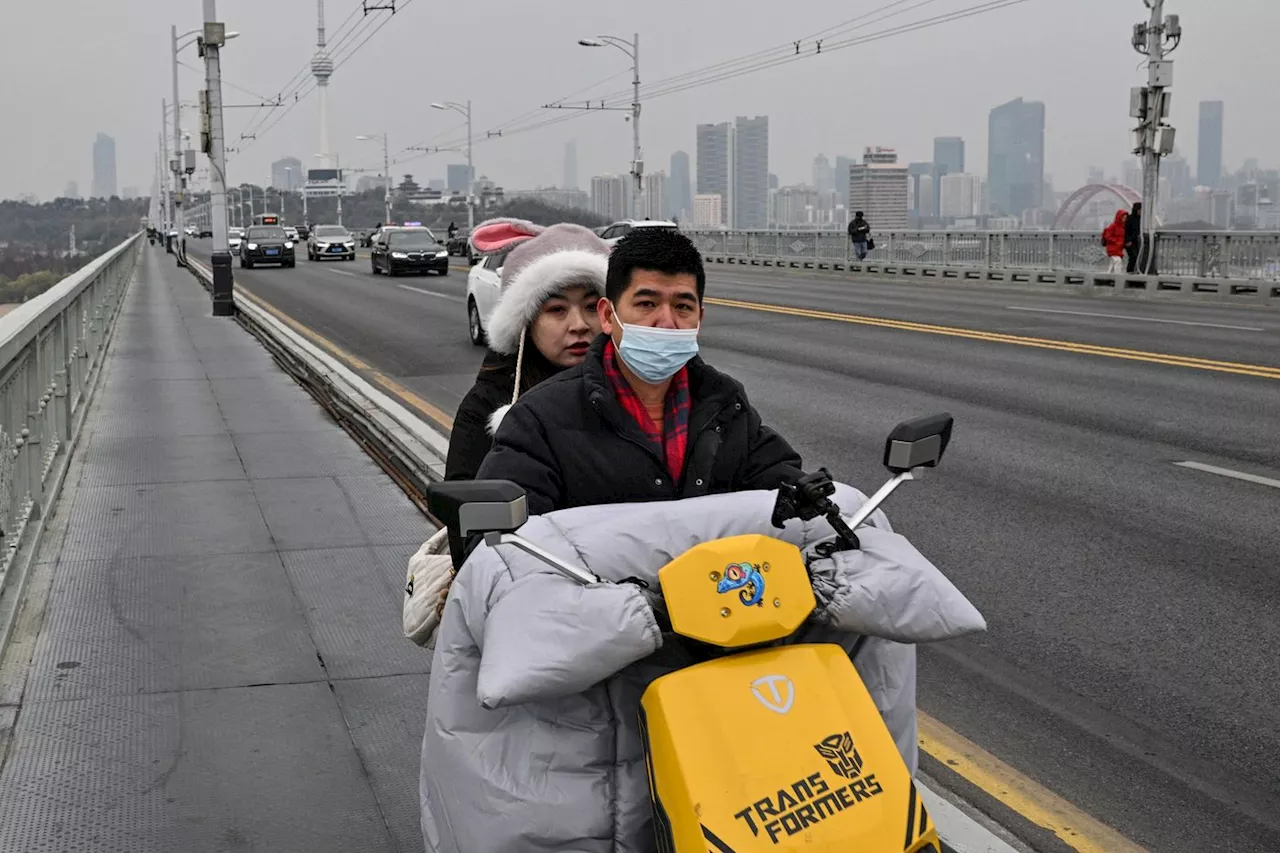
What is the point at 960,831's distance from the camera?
3916 mm

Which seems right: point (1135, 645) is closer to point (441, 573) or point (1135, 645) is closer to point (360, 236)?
point (441, 573)

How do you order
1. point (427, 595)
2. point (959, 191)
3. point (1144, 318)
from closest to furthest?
point (427, 595)
point (1144, 318)
point (959, 191)

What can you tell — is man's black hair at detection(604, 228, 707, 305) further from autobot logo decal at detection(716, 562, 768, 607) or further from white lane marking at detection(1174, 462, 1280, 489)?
white lane marking at detection(1174, 462, 1280, 489)

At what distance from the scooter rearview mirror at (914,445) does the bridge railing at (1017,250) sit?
2496cm

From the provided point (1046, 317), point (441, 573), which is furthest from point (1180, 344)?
point (441, 573)

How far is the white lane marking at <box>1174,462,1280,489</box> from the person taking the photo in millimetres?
8906

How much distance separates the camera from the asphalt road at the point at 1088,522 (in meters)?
4.61

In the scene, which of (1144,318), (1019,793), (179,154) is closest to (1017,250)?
(1144,318)

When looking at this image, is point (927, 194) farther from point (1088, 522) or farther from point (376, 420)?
point (1088, 522)

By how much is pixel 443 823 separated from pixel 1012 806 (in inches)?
79.9

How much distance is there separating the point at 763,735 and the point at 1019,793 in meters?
2.17

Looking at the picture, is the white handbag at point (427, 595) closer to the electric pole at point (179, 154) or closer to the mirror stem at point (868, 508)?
the mirror stem at point (868, 508)

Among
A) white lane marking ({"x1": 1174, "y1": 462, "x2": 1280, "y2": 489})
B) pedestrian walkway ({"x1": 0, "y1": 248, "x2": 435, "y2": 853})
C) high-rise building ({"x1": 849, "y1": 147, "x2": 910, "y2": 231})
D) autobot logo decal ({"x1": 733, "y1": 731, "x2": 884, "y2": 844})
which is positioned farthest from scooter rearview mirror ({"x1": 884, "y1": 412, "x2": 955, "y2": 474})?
high-rise building ({"x1": 849, "y1": 147, "x2": 910, "y2": 231})

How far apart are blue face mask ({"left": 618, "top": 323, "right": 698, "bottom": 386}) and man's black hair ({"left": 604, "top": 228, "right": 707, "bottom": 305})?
132 mm
